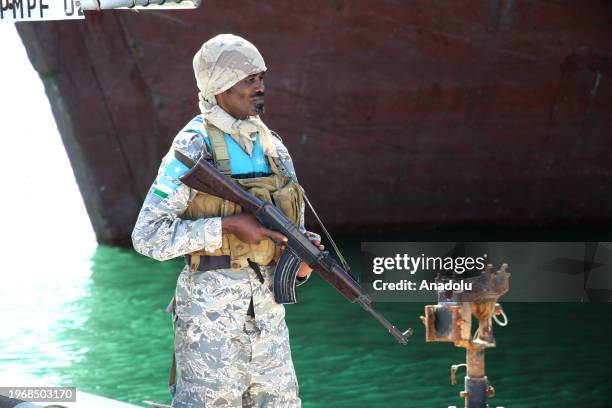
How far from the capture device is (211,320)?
3738 millimetres

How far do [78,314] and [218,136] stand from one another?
6.30 metres

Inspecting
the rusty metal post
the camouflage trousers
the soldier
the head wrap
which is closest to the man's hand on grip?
the soldier

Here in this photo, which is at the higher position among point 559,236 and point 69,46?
point 69,46

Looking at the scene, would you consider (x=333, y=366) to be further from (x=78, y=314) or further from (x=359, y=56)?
(x=359, y=56)

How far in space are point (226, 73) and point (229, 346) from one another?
0.92m

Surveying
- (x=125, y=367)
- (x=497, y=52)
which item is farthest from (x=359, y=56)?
(x=125, y=367)

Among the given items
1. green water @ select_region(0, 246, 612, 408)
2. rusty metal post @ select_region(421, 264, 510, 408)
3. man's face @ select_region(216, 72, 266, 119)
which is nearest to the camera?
man's face @ select_region(216, 72, 266, 119)

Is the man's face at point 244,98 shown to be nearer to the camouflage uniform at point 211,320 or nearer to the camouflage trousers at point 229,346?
the camouflage uniform at point 211,320

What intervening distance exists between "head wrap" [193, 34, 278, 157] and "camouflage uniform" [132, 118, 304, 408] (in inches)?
3.4

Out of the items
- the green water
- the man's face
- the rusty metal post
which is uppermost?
the man's face

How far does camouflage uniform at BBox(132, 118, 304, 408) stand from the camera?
12.1 ft

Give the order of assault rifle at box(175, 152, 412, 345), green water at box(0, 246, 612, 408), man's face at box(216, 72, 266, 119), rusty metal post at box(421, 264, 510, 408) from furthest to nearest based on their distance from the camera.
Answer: green water at box(0, 246, 612, 408) < rusty metal post at box(421, 264, 510, 408) < man's face at box(216, 72, 266, 119) < assault rifle at box(175, 152, 412, 345)

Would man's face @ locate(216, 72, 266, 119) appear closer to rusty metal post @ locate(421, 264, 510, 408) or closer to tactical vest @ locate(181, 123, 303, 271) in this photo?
tactical vest @ locate(181, 123, 303, 271)

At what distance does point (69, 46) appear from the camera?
38.0ft
